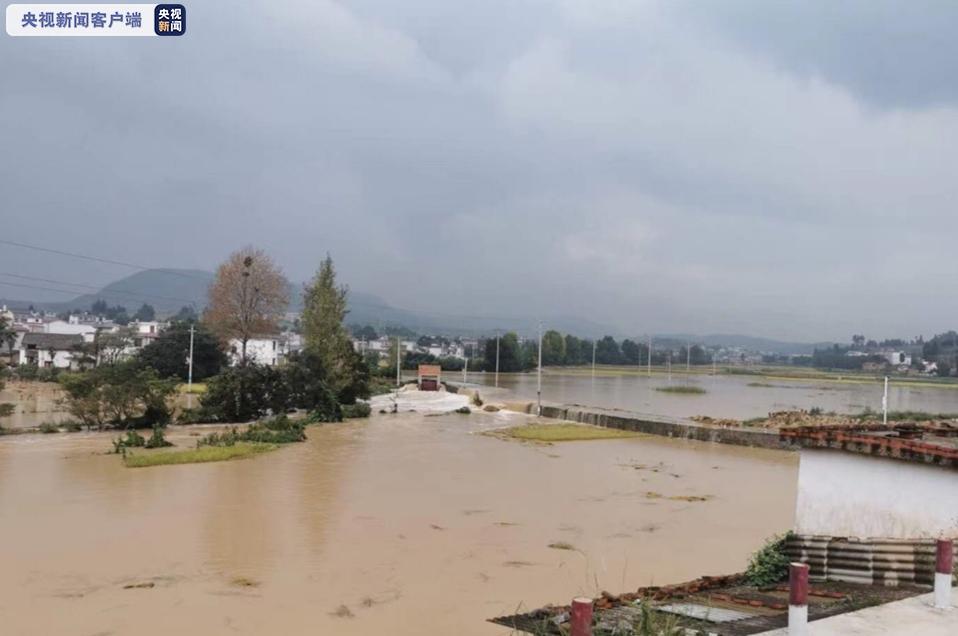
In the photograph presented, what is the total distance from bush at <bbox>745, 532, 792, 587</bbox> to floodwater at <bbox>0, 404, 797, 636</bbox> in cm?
199

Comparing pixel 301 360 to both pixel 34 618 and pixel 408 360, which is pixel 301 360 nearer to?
pixel 34 618

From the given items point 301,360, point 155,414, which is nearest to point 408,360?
point 301,360

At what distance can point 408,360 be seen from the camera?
84312mm

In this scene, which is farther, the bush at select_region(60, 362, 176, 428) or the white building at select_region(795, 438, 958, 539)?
the bush at select_region(60, 362, 176, 428)

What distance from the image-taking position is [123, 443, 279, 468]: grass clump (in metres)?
18.0

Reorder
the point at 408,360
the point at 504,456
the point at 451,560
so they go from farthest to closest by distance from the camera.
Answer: the point at 408,360 < the point at 504,456 < the point at 451,560

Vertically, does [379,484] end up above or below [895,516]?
below

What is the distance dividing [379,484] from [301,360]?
54.6 ft

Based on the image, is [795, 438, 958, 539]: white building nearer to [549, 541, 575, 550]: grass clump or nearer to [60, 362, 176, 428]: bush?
[549, 541, 575, 550]: grass clump

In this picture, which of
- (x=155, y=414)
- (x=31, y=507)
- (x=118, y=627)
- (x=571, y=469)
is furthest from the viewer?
(x=155, y=414)

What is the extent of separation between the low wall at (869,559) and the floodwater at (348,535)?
2.57 metres

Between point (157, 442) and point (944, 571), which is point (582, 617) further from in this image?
point (157, 442)

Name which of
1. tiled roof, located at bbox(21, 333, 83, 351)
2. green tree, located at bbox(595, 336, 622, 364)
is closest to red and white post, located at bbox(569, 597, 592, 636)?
tiled roof, located at bbox(21, 333, 83, 351)

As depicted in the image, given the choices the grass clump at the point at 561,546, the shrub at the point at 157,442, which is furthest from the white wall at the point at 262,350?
the grass clump at the point at 561,546
